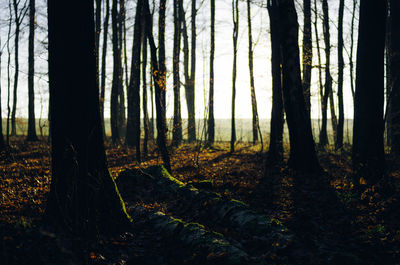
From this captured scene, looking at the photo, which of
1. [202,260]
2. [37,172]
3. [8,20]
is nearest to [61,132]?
[202,260]

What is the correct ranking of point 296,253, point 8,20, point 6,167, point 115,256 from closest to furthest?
point 296,253 → point 115,256 → point 6,167 → point 8,20

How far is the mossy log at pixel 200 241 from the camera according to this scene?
3.51 metres

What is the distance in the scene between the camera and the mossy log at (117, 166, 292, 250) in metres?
4.06

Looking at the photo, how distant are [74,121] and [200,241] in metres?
2.73

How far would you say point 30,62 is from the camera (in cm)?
1906

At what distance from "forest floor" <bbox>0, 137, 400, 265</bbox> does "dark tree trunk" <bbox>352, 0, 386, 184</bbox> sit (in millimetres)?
624

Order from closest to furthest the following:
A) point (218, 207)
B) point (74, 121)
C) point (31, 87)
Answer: point (74, 121) → point (218, 207) → point (31, 87)

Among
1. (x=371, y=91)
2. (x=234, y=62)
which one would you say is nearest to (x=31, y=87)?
(x=234, y=62)

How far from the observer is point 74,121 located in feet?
13.6

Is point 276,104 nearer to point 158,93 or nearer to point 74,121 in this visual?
point 158,93

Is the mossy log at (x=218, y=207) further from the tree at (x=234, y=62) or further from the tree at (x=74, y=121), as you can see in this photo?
the tree at (x=234, y=62)

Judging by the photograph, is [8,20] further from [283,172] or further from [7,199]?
[283,172]

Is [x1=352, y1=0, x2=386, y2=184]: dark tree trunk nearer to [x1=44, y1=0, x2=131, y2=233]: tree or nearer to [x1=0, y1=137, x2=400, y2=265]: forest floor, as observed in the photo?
[x1=0, y1=137, x2=400, y2=265]: forest floor

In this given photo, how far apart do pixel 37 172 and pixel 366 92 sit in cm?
1030
